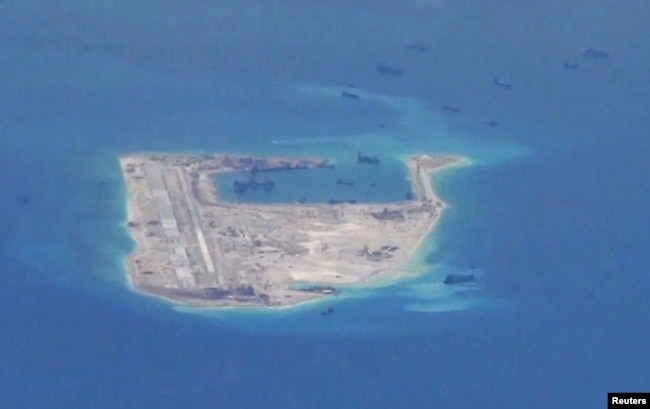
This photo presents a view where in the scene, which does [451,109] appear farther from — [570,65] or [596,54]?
[596,54]

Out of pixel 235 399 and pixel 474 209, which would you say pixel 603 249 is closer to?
pixel 474 209

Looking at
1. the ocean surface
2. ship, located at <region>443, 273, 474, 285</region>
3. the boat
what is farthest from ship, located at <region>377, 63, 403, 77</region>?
the boat

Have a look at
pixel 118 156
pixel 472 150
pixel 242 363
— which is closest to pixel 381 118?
pixel 472 150

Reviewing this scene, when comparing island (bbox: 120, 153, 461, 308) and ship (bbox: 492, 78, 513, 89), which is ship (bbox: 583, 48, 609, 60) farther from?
island (bbox: 120, 153, 461, 308)

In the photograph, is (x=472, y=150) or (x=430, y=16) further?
(x=430, y=16)

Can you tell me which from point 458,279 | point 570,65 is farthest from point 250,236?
point 570,65
